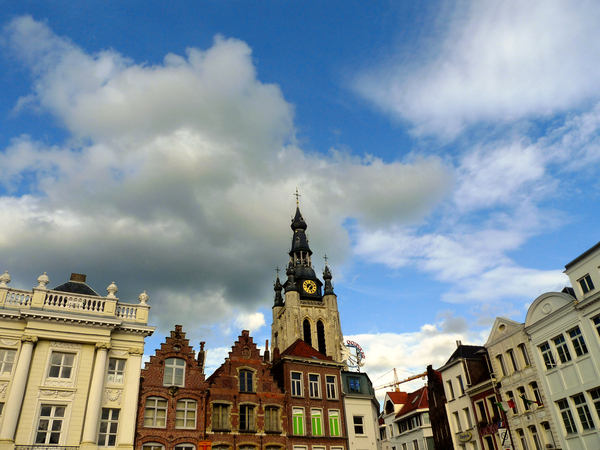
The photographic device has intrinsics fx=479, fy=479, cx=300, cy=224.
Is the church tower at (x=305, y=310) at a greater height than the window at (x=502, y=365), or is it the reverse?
the church tower at (x=305, y=310)

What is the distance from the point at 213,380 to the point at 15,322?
45.3ft

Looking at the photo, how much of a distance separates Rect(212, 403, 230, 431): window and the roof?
23.7 m

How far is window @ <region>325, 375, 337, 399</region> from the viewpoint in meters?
40.2

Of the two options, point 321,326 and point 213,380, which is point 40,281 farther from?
point 321,326

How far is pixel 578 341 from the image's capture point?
29969 millimetres

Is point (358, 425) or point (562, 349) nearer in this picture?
point (562, 349)

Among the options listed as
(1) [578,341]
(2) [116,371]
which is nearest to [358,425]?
(1) [578,341]

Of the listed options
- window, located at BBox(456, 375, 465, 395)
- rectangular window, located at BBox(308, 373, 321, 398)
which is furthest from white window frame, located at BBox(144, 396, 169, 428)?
window, located at BBox(456, 375, 465, 395)

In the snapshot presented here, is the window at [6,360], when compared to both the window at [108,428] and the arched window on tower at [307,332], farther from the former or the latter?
the arched window on tower at [307,332]

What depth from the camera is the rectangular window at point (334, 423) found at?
38500 millimetres

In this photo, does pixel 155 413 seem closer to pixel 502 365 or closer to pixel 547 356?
pixel 502 365

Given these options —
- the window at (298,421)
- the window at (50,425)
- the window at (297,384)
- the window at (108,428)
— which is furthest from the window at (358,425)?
the window at (50,425)

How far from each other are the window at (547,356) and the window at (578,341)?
2.10 meters

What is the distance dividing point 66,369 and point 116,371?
2977 millimetres
